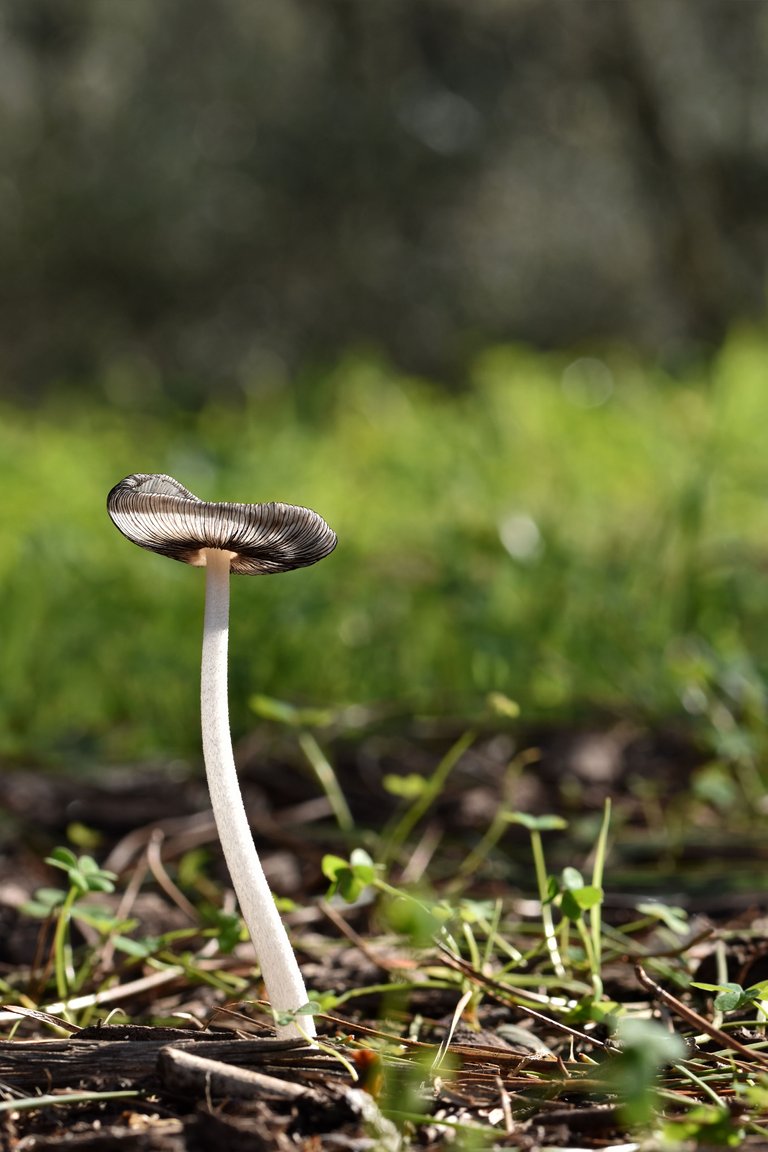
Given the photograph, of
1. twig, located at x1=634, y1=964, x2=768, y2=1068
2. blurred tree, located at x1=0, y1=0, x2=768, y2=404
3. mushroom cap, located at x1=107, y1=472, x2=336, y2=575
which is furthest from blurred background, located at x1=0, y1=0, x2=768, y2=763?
twig, located at x1=634, y1=964, x2=768, y2=1068

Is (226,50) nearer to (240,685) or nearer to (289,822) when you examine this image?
(240,685)

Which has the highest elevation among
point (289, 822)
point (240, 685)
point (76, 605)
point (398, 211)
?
point (398, 211)

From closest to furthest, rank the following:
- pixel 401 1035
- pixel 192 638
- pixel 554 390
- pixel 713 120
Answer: pixel 401 1035 < pixel 192 638 < pixel 554 390 < pixel 713 120

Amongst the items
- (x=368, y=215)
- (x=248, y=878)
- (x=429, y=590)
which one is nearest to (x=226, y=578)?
(x=248, y=878)

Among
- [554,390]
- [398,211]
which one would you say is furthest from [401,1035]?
[398,211]

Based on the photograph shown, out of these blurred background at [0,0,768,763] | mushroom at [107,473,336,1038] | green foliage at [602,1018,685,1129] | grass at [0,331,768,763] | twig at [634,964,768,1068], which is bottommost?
green foliage at [602,1018,685,1129]

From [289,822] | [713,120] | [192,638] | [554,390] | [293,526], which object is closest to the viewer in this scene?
[293,526]

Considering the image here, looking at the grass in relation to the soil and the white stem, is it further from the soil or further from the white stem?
the white stem
